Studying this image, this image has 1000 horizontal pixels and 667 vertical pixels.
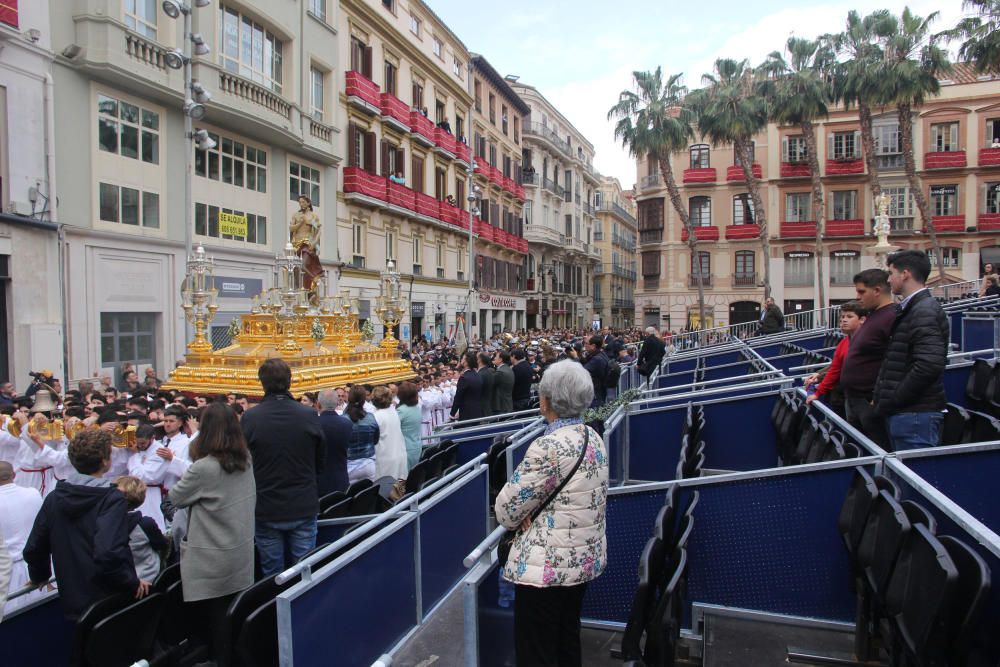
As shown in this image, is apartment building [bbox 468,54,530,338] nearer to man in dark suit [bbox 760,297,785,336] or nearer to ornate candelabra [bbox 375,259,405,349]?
man in dark suit [bbox 760,297,785,336]

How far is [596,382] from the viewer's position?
12.4 m

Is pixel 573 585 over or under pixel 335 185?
under

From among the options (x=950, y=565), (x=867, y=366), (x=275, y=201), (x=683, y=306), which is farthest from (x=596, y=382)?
(x=683, y=306)

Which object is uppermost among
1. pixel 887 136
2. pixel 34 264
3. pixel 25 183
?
pixel 887 136

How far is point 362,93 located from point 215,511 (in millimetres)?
28331

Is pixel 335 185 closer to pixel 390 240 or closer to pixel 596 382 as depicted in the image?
→ pixel 390 240

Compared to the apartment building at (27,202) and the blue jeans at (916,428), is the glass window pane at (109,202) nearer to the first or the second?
the apartment building at (27,202)

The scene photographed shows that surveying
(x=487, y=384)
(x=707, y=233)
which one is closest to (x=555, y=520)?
(x=487, y=384)

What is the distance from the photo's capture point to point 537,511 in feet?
10.6

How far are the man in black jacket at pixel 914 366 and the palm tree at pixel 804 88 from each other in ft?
112

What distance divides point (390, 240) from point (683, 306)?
23.4m

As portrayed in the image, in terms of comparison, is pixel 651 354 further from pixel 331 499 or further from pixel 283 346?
pixel 331 499

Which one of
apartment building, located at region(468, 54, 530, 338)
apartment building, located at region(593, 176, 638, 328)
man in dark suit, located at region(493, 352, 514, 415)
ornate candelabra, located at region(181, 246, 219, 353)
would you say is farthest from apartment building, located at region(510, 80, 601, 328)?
man in dark suit, located at region(493, 352, 514, 415)

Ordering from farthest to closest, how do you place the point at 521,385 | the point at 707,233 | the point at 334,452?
the point at 707,233 < the point at 521,385 < the point at 334,452
